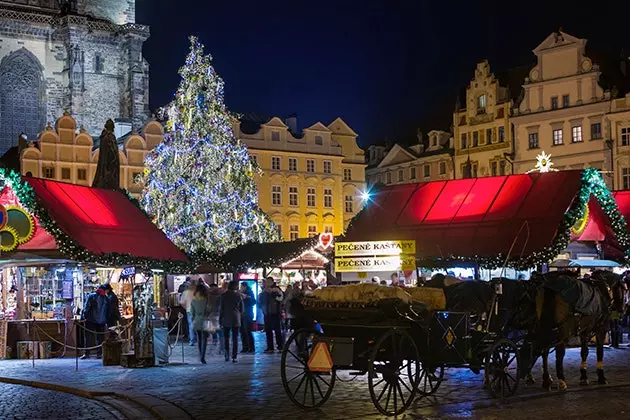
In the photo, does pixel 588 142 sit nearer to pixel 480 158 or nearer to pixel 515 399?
pixel 480 158

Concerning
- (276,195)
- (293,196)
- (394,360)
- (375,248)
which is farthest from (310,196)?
(394,360)

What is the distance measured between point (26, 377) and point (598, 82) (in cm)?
3738

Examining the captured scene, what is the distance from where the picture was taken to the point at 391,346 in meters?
11.2

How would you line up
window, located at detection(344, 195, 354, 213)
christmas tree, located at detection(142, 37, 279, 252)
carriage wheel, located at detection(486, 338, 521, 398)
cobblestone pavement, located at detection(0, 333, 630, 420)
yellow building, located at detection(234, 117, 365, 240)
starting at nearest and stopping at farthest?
cobblestone pavement, located at detection(0, 333, 630, 420) < carriage wheel, located at detection(486, 338, 521, 398) < christmas tree, located at detection(142, 37, 279, 252) < yellow building, located at detection(234, 117, 365, 240) < window, located at detection(344, 195, 354, 213)

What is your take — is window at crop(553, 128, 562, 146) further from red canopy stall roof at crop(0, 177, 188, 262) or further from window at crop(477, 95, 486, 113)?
red canopy stall roof at crop(0, 177, 188, 262)

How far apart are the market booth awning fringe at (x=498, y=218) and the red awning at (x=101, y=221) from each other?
4880 millimetres

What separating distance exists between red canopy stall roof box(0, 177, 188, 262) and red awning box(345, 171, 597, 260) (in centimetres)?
484

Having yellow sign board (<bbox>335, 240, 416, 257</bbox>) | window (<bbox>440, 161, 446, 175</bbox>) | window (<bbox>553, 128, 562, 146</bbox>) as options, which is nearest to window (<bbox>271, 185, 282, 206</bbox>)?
window (<bbox>440, 161, 446, 175</bbox>)

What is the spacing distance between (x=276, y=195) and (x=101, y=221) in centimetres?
3725

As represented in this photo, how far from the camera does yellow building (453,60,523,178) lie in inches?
2078

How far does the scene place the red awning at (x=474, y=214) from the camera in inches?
808

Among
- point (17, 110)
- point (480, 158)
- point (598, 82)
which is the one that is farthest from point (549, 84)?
point (17, 110)

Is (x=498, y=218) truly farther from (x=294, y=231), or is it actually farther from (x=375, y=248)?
(x=294, y=231)

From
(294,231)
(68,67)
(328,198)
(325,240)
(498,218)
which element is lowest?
(325,240)
